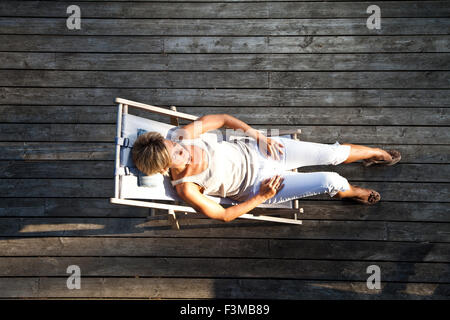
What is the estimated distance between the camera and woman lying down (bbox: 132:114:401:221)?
1.87 m

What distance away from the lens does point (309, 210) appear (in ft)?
9.05

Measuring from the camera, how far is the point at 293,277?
2.67 metres

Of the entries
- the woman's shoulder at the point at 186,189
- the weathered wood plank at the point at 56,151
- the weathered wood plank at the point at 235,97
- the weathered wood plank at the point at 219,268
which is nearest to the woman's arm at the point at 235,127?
Result: the woman's shoulder at the point at 186,189

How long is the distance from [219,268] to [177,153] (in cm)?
122

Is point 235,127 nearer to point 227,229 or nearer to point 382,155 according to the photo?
point 227,229

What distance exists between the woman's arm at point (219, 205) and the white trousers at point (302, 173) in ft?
0.19

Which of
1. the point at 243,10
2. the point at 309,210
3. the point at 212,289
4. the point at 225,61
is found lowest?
the point at 212,289

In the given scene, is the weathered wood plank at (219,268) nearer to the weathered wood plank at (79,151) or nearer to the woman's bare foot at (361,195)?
the woman's bare foot at (361,195)

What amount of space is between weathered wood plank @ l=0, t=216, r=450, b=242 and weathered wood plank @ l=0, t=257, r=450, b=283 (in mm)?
193

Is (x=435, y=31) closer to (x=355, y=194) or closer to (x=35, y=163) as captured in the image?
(x=355, y=194)

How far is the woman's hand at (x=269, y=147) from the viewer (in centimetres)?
227

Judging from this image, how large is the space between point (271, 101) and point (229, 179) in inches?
41.4

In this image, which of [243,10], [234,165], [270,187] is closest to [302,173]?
[270,187]

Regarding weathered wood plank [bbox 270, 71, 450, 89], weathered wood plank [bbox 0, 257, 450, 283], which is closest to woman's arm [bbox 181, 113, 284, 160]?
weathered wood plank [bbox 270, 71, 450, 89]
